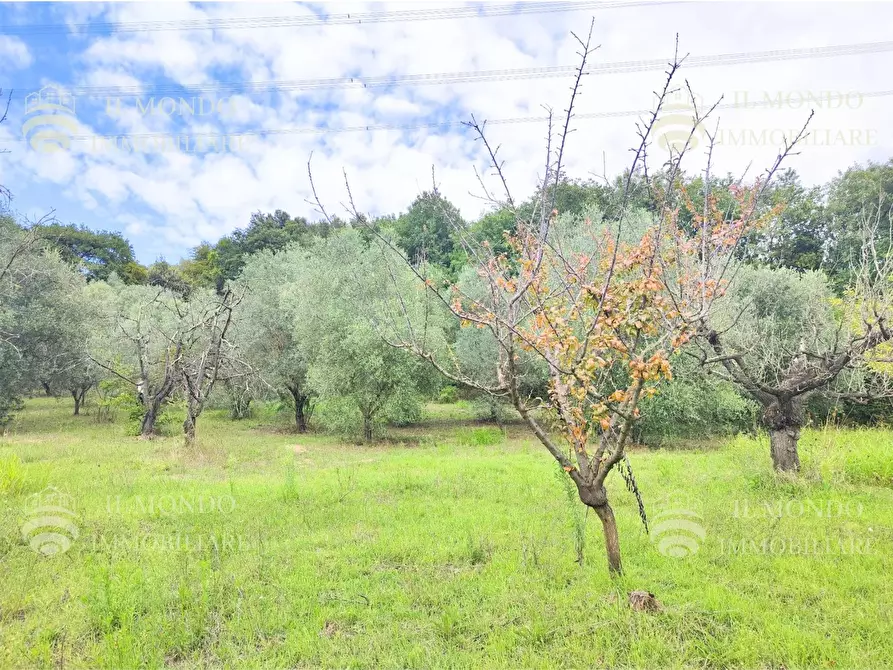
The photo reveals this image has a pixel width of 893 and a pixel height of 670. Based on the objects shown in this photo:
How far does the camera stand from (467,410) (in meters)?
27.3

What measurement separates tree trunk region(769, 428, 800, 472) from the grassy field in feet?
0.87

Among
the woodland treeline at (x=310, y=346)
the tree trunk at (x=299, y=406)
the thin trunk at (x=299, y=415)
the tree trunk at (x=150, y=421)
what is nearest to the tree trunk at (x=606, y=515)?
the woodland treeline at (x=310, y=346)

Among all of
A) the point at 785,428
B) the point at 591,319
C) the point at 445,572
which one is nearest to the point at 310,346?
Answer: the point at 445,572

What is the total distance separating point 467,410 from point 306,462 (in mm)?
15517

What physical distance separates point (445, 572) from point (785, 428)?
6466 mm

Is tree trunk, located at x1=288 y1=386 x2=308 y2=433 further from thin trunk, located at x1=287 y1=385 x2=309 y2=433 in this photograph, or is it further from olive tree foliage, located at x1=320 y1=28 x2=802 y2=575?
olive tree foliage, located at x1=320 y1=28 x2=802 y2=575

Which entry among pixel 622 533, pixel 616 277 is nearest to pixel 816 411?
pixel 622 533

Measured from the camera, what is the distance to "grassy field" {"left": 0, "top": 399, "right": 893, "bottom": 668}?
12.6ft

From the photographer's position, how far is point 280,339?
70.1 feet

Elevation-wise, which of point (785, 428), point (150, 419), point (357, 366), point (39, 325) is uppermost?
point (39, 325)

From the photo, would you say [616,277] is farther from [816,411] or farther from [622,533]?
[816,411]

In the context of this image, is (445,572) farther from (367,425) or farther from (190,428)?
(367,425)

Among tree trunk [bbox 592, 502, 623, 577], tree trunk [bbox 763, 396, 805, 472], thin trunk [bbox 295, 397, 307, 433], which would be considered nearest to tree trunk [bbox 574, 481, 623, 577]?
tree trunk [bbox 592, 502, 623, 577]

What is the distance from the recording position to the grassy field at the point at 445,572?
3.85 m
